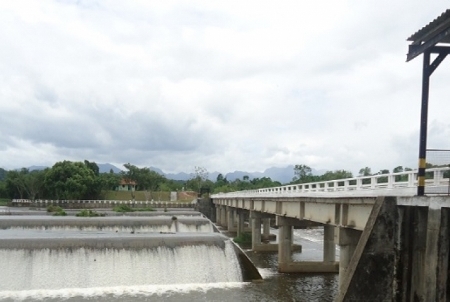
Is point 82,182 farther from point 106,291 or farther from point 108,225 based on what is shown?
point 106,291

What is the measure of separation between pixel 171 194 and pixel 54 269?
103m

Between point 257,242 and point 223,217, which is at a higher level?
point 257,242

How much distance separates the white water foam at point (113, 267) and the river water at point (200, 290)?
84 millimetres

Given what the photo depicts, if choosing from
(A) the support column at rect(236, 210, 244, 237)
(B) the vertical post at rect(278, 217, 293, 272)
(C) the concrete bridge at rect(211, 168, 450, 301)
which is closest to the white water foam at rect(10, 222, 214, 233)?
(A) the support column at rect(236, 210, 244, 237)

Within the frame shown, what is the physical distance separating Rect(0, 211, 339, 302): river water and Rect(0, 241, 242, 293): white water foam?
0.27 feet

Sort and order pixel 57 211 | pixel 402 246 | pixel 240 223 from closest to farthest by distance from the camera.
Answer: pixel 402 246 → pixel 240 223 → pixel 57 211

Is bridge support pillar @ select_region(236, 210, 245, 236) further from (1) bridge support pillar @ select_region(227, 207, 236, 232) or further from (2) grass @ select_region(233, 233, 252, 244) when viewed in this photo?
(1) bridge support pillar @ select_region(227, 207, 236, 232)

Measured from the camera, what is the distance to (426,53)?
529 inches

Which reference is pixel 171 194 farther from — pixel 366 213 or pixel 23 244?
pixel 366 213

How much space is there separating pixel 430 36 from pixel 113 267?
2039cm

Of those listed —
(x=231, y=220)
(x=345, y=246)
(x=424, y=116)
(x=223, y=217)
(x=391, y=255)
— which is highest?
(x=424, y=116)

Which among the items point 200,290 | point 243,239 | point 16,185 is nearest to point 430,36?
point 200,290

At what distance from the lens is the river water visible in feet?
74.9

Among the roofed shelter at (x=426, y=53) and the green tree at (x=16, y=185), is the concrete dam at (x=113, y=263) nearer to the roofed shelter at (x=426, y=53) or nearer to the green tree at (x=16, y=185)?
the roofed shelter at (x=426, y=53)
